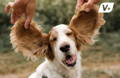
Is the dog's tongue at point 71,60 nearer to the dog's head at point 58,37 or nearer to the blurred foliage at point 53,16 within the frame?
the dog's head at point 58,37

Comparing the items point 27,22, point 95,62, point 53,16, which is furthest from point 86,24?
point 53,16

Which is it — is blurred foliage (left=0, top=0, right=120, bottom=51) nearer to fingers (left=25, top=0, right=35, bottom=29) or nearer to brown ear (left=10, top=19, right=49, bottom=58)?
brown ear (left=10, top=19, right=49, bottom=58)

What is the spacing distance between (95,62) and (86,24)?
9.16 meters

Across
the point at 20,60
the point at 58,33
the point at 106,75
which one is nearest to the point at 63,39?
the point at 58,33

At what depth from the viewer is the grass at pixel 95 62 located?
13.6 m

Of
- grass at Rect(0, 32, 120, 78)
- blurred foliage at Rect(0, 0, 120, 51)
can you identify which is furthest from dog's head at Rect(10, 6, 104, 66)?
blurred foliage at Rect(0, 0, 120, 51)

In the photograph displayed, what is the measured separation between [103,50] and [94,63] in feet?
4.95

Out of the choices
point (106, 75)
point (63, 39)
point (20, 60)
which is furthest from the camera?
point (20, 60)

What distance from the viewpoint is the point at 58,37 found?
18.6 feet

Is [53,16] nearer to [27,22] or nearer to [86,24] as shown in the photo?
[86,24]

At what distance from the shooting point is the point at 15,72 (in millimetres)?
14805

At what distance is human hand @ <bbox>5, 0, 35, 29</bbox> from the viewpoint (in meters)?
5.50

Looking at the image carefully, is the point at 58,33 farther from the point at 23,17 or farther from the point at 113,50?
the point at 113,50

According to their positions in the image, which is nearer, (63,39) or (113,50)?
(63,39)
